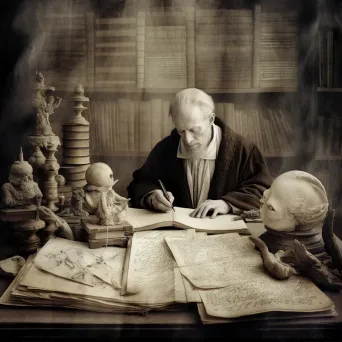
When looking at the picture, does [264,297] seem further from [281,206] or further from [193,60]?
[193,60]

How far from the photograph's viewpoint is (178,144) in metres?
2.00

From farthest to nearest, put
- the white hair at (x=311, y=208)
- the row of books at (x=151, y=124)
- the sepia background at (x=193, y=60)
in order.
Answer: the row of books at (x=151, y=124), the sepia background at (x=193, y=60), the white hair at (x=311, y=208)

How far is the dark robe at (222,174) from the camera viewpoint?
191 cm

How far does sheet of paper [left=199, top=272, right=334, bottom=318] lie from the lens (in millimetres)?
1071

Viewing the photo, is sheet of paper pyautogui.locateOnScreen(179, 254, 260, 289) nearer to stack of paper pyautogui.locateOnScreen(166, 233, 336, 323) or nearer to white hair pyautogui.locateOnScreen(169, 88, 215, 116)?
stack of paper pyautogui.locateOnScreen(166, 233, 336, 323)

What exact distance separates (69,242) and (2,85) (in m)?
0.61

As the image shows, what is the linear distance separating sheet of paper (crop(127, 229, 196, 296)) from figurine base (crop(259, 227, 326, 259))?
28 centimetres

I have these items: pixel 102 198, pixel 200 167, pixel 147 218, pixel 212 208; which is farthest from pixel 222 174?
pixel 102 198

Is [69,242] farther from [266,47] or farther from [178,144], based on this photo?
[266,47]

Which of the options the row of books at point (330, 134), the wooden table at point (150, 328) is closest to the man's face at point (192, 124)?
the row of books at point (330, 134)

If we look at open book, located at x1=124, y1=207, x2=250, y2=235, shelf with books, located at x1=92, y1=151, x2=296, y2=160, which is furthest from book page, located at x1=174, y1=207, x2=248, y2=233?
shelf with books, located at x1=92, y1=151, x2=296, y2=160

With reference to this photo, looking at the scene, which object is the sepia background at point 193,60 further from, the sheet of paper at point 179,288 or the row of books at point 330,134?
the sheet of paper at point 179,288

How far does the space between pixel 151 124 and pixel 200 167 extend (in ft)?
1.23

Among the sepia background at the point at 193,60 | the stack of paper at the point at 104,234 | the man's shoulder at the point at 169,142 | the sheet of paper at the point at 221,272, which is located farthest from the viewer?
the man's shoulder at the point at 169,142
